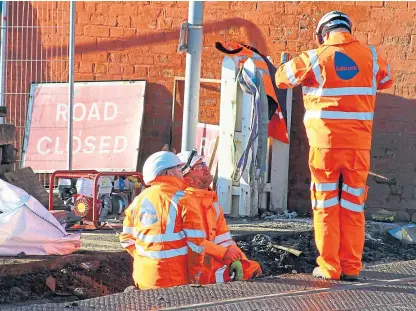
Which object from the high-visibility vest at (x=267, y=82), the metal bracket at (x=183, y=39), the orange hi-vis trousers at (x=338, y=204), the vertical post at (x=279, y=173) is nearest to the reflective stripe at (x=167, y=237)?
the orange hi-vis trousers at (x=338, y=204)

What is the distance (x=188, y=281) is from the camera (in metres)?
6.30

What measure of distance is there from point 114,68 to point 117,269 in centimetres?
442

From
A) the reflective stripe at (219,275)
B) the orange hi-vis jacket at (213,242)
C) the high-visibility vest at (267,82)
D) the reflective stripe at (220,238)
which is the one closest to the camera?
the orange hi-vis jacket at (213,242)

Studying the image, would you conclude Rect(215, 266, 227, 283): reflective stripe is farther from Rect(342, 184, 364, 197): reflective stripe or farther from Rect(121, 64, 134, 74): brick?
Rect(121, 64, 134, 74): brick

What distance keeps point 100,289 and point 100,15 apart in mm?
5148

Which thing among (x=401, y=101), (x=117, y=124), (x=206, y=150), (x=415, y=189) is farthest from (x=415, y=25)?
(x=117, y=124)

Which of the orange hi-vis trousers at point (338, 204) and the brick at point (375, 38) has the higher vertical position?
the brick at point (375, 38)

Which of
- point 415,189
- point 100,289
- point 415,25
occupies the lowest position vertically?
point 100,289

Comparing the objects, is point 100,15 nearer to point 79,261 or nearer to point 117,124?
point 117,124

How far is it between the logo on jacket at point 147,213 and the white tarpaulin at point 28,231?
5.91 feet

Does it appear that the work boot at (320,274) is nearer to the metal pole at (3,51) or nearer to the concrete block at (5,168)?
the concrete block at (5,168)

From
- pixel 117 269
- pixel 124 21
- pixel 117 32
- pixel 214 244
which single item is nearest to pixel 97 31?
pixel 117 32

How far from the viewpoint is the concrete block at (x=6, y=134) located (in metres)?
9.80

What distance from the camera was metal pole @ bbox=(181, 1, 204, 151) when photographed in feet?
29.5
